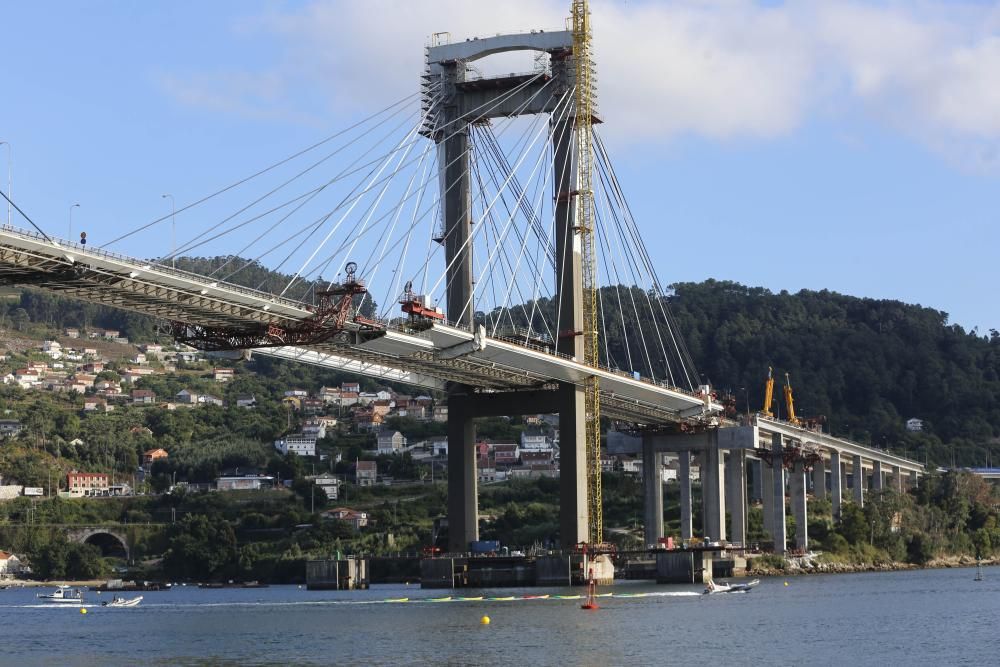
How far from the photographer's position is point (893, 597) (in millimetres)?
79938

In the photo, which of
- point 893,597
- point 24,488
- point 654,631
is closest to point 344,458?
point 24,488

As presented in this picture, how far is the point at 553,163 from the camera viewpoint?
292ft

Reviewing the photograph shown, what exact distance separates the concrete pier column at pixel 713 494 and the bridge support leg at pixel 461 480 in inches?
920

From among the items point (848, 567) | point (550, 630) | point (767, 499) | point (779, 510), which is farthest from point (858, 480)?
point (550, 630)

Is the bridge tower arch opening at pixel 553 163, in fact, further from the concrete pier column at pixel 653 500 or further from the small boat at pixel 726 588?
the concrete pier column at pixel 653 500

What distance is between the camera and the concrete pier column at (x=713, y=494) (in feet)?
362

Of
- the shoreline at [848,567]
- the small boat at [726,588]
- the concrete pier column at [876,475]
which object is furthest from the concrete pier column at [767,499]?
the small boat at [726,588]

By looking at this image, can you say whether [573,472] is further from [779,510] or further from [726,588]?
[779,510]

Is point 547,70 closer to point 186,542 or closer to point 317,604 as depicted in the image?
point 317,604

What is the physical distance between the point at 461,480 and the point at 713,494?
25.6 meters

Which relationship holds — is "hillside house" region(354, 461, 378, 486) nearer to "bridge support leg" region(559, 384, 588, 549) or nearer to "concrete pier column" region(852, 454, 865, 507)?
"concrete pier column" region(852, 454, 865, 507)

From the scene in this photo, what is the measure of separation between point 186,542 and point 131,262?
79.0 meters

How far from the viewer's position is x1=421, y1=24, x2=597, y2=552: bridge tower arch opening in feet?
288

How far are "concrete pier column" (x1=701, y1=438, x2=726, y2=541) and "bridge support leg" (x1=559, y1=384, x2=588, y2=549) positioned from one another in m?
23.1
